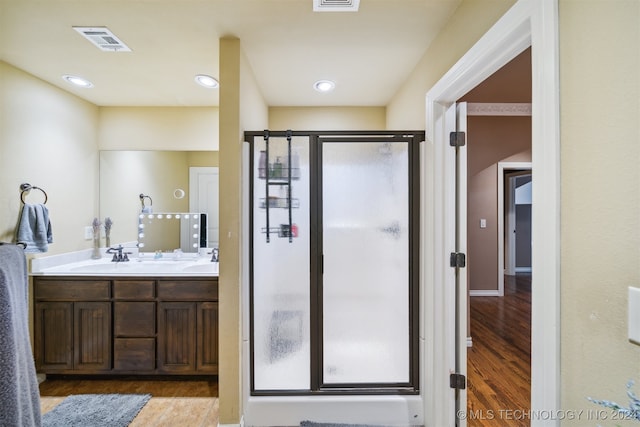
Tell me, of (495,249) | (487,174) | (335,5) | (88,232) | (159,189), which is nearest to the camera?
(335,5)

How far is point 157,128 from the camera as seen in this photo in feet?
9.78

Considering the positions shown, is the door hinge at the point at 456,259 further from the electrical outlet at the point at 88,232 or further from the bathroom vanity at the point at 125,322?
the electrical outlet at the point at 88,232

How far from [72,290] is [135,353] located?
696 millimetres

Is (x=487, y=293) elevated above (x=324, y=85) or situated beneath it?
situated beneath

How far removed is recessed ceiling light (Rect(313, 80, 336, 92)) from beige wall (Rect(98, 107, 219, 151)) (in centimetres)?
110

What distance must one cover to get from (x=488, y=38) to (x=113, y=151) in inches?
130

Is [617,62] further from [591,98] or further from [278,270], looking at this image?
[278,270]

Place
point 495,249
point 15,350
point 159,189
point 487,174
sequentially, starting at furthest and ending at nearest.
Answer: point 495,249 < point 487,174 < point 159,189 < point 15,350

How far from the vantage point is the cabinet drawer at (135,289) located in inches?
90.4

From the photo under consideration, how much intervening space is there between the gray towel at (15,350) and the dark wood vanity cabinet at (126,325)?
965 millimetres

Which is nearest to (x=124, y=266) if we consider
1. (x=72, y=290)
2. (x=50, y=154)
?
(x=72, y=290)

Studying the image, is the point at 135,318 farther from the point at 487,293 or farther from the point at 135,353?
the point at 487,293

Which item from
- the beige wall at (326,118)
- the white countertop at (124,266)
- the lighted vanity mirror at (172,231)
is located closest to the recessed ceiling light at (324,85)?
the beige wall at (326,118)

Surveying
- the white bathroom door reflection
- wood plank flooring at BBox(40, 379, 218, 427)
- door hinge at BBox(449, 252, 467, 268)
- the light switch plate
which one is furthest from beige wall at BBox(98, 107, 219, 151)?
the light switch plate
